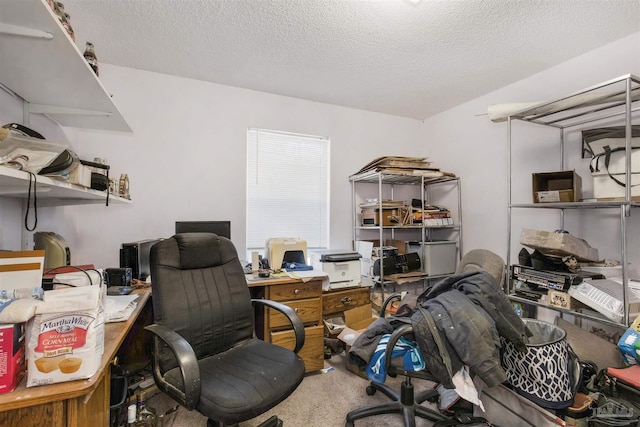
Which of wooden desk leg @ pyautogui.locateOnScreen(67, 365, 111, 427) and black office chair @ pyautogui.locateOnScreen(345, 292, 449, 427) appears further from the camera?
black office chair @ pyautogui.locateOnScreen(345, 292, 449, 427)

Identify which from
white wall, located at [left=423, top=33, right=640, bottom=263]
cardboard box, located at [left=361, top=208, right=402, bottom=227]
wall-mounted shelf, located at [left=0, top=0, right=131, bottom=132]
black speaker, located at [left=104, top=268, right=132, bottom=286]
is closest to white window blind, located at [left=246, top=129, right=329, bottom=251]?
cardboard box, located at [left=361, top=208, right=402, bottom=227]

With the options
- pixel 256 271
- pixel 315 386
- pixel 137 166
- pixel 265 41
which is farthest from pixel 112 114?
pixel 315 386

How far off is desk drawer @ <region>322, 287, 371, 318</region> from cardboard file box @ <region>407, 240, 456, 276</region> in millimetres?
747

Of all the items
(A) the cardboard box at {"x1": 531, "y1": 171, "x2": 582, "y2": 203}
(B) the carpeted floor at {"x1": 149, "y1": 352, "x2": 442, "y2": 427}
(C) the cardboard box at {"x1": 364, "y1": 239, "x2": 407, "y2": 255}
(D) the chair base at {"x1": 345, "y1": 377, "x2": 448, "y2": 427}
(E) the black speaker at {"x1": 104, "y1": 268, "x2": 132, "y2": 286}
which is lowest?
(B) the carpeted floor at {"x1": 149, "y1": 352, "x2": 442, "y2": 427}

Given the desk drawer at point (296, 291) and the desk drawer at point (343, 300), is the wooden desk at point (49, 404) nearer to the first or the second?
the desk drawer at point (296, 291)

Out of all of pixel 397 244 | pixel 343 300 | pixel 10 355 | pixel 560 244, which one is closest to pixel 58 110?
pixel 10 355

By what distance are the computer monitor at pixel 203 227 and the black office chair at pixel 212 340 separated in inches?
28.5

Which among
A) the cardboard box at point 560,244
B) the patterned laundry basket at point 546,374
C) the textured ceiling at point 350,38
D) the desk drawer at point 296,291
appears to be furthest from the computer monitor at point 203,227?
the cardboard box at point 560,244

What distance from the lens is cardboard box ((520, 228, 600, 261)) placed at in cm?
190

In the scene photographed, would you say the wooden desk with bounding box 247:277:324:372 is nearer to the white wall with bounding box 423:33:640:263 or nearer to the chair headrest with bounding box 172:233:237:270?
the chair headrest with bounding box 172:233:237:270

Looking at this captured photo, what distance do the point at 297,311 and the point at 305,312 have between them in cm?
7

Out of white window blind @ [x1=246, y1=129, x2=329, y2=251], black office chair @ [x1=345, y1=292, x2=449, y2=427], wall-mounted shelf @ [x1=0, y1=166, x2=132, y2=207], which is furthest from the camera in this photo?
white window blind @ [x1=246, y1=129, x2=329, y2=251]

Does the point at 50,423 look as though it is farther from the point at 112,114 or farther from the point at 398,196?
the point at 398,196

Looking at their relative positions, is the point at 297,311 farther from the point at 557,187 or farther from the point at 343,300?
the point at 557,187
